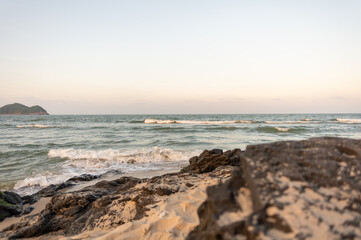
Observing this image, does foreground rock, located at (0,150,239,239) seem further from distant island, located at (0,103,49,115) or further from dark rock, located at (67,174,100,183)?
distant island, located at (0,103,49,115)

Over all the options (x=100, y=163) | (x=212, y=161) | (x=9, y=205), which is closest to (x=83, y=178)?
(x=9, y=205)

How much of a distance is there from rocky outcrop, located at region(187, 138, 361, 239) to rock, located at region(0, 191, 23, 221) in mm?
4793

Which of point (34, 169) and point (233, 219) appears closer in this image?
point (233, 219)

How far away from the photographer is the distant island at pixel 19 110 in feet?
400

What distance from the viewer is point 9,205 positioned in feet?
15.7

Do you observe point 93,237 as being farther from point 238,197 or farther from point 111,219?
point 238,197

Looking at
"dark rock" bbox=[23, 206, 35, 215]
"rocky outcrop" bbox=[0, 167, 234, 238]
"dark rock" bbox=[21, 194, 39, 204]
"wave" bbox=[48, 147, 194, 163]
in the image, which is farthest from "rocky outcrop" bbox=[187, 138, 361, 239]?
"wave" bbox=[48, 147, 194, 163]

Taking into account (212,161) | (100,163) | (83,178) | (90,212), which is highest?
(212,161)

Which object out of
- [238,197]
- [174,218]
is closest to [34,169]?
[174,218]

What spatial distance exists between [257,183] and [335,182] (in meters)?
0.55

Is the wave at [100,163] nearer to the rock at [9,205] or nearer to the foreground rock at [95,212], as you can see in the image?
the rock at [9,205]

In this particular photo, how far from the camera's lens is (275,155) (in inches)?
65.7

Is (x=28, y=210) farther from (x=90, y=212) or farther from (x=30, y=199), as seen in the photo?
(x=90, y=212)

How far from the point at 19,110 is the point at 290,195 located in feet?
502
